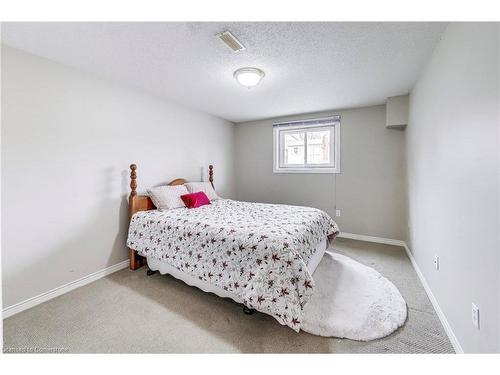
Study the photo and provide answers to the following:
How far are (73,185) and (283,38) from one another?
2.42 meters

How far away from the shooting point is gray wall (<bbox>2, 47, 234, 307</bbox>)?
1.77m

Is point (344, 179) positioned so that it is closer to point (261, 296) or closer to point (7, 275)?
point (261, 296)

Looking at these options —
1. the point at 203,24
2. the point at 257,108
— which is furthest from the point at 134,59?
the point at 257,108

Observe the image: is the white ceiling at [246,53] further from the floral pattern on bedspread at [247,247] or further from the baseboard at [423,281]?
the baseboard at [423,281]

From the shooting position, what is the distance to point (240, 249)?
5.47 feet

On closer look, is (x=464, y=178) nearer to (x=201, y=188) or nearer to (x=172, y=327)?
(x=172, y=327)

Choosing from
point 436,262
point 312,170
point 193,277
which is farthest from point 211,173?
point 436,262

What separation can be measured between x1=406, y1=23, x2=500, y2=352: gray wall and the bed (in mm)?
885

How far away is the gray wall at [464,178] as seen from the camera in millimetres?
1004

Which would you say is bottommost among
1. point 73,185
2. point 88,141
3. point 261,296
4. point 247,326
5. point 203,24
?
point 247,326

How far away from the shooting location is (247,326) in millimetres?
1584

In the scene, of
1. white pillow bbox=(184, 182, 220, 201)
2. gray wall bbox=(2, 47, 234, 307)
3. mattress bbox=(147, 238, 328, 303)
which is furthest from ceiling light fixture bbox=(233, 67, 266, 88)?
mattress bbox=(147, 238, 328, 303)

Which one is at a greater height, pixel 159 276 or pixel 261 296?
pixel 261 296

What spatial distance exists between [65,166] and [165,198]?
103 centimetres
